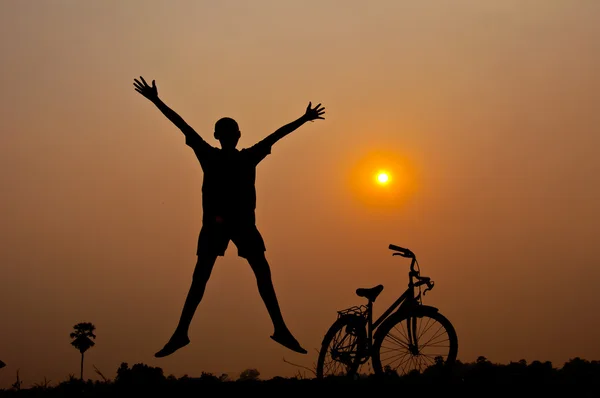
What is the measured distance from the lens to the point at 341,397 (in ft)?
33.2

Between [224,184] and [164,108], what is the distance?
139 cm

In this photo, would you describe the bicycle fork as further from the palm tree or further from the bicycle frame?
the palm tree

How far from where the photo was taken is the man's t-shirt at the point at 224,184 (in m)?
12.2

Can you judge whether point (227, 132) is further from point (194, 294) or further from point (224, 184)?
point (194, 294)

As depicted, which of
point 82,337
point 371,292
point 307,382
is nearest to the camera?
point 307,382

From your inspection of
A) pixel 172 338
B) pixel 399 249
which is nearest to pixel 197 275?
pixel 172 338

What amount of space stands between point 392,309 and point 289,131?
3088 millimetres

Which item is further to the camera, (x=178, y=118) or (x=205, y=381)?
(x=178, y=118)

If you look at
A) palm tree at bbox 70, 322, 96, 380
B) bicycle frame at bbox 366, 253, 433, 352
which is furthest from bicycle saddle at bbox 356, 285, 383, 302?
palm tree at bbox 70, 322, 96, 380

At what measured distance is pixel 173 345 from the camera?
1182cm

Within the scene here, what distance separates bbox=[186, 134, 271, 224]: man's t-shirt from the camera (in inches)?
480

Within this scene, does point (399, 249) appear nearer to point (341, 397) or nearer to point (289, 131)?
point (289, 131)

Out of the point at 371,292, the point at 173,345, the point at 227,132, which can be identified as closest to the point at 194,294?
the point at 173,345

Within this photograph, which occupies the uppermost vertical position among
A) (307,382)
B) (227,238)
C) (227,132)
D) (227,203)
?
(227,132)
